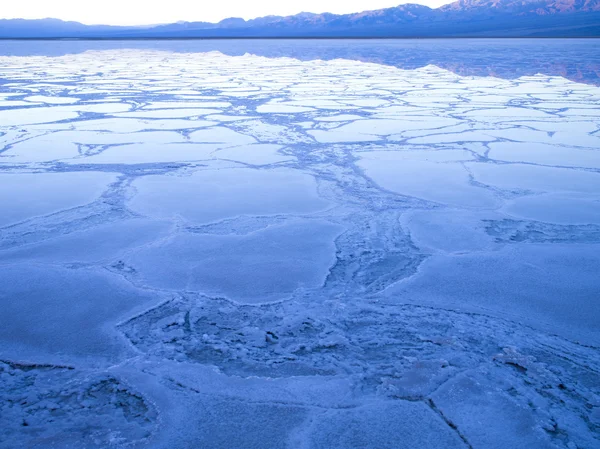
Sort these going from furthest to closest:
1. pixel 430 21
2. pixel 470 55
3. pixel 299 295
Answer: pixel 430 21 → pixel 470 55 → pixel 299 295

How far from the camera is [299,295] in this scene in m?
1.78

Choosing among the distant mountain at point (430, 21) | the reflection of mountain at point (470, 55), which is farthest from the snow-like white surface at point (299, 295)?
the distant mountain at point (430, 21)

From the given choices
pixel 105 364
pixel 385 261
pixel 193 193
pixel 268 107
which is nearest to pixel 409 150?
pixel 193 193

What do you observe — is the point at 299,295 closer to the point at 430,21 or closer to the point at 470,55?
the point at 470,55

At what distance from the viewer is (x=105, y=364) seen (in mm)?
1399

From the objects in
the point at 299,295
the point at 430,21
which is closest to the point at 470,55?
the point at 299,295

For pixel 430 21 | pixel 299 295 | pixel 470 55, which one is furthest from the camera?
pixel 430 21

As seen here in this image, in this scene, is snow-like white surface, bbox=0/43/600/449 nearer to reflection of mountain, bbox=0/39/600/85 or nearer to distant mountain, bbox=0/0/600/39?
reflection of mountain, bbox=0/39/600/85

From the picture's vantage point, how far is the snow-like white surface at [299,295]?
3.96ft

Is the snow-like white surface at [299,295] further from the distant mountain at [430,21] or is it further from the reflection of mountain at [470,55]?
the distant mountain at [430,21]

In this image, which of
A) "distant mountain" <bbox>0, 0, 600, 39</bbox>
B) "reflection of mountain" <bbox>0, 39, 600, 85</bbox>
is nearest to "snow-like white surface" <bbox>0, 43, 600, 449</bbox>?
"reflection of mountain" <bbox>0, 39, 600, 85</bbox>

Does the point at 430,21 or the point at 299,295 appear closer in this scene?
the point at 299,295

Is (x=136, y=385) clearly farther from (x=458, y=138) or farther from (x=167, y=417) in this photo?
(x=458, y=138)

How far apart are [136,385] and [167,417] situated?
0.16 metres
